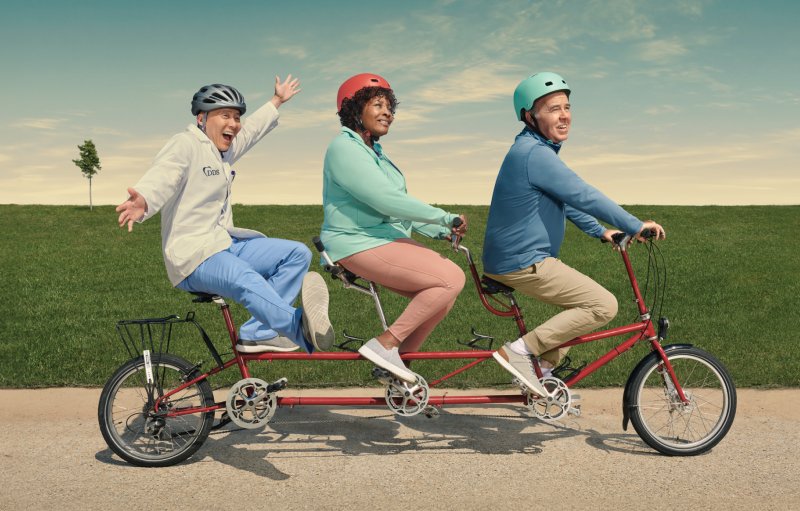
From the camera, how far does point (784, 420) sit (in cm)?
573

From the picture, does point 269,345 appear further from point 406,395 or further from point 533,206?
point 533,206

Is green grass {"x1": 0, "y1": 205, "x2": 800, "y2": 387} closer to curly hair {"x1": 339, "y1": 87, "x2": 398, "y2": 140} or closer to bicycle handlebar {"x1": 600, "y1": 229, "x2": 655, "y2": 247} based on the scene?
bicycle handlebar {"x1": 600, "y1": 229, "x2": 655, "y2": 247}

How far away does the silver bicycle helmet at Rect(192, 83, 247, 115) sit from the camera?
4.82 metres

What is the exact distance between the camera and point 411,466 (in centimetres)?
475

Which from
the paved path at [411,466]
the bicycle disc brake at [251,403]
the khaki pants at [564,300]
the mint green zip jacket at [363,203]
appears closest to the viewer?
the paved path at [411,466]

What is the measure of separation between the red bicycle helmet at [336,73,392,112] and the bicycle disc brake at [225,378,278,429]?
1656 millimetres

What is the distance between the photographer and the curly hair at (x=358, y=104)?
15.3 feet

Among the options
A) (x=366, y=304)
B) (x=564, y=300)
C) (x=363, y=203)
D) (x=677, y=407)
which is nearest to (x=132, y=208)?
(x=363, y=203)

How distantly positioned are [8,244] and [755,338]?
58.3 ft

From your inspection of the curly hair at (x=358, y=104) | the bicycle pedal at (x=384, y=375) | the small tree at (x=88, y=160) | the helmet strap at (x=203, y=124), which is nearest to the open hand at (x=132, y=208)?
the helmet strap at (x=203, y=124)

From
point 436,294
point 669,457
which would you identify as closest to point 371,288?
point 436,294

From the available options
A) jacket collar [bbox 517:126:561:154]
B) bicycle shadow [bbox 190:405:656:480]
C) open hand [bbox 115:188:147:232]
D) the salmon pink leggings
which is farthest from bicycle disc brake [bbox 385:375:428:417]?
open hand [bbox 115:188:147:232]

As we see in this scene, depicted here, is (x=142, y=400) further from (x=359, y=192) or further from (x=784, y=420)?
(x=784, y=420)

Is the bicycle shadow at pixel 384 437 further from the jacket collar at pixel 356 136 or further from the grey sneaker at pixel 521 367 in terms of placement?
the jacket collar at pixel 356 136
